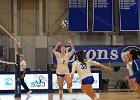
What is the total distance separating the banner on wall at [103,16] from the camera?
23.7m

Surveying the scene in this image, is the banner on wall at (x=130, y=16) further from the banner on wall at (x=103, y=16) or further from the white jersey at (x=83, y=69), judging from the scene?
the white jersey at (x=83, y=69)

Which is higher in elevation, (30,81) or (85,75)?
(85,75)

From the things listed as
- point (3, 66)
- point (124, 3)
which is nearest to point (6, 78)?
point (3, 66)

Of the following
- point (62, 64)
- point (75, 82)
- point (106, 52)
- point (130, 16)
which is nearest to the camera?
point (62, 64)

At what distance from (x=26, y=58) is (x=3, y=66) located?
282 centimetres

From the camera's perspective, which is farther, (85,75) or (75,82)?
(75,82)

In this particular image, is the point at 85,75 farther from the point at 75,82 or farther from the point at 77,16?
the point at 77,16

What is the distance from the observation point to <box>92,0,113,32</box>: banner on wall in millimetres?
23703

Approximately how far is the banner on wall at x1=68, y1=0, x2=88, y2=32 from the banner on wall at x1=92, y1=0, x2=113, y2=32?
59 cm

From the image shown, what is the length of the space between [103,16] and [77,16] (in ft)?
5.26

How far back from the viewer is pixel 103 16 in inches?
933

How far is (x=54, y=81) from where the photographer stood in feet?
62.7

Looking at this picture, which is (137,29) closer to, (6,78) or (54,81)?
(54,81)

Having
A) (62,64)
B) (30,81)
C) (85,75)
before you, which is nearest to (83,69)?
(85,75)
